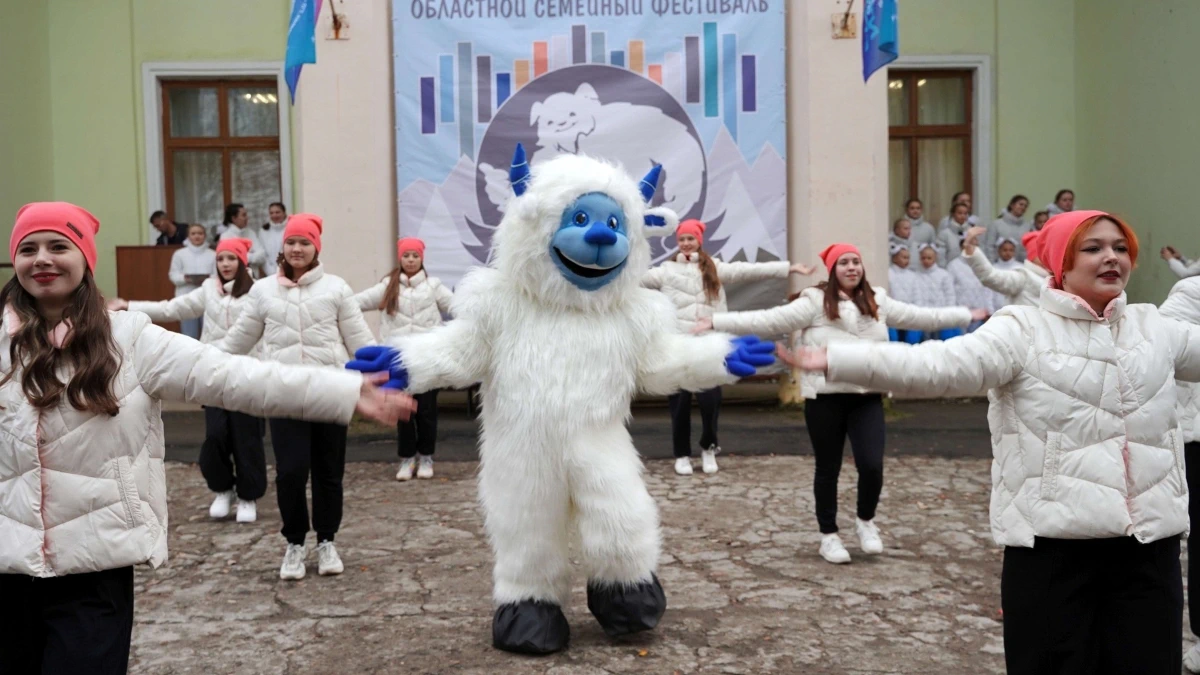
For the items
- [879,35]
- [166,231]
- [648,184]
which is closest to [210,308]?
[648,184]

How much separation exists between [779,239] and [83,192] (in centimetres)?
872

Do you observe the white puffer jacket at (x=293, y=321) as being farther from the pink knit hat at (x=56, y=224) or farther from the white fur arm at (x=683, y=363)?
the pink knit hat at (x=56, y=224)

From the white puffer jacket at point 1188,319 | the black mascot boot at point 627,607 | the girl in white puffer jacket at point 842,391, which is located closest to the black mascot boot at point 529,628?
the black mascot boot at point 627,607

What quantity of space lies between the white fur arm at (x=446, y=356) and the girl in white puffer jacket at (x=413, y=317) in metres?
3.91

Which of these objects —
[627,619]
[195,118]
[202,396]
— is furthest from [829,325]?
[195,118]

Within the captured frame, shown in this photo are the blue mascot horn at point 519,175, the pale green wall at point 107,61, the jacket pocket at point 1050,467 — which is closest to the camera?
the jacket pocket at point 1050,467

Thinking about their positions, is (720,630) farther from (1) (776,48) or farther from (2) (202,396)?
(1) (776,48)

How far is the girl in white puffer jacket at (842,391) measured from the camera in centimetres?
603

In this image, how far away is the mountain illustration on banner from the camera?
11.1 metres

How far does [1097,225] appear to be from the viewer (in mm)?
3441

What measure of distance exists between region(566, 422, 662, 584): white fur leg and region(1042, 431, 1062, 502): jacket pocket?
1.79 meters

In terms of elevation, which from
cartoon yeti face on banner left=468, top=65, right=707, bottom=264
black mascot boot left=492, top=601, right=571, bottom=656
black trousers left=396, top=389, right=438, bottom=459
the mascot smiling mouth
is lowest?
black mascot boot left=492, top=601, right=571, bottom=656

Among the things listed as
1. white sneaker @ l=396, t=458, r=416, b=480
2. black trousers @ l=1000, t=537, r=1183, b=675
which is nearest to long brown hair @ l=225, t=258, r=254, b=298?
white sneaker @ l=396, t=458, r=416, b=480

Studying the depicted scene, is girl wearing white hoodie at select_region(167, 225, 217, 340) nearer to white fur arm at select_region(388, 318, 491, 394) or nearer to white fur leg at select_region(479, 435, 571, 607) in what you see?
white fur arm at select_region(388, 318, 491, 394)
